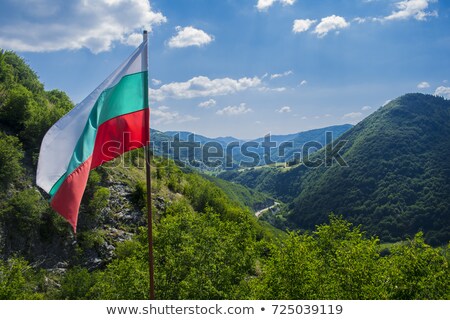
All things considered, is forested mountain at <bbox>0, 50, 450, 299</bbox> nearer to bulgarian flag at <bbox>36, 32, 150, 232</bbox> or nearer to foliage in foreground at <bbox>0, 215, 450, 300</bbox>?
foliage in foreground at <bbox>0, 215, 450, 300</bbox>

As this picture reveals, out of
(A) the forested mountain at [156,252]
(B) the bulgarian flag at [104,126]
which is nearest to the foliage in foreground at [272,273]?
(A) the forested mountain at [156,252]

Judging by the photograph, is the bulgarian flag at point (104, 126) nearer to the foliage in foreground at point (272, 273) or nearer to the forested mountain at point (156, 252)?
the foliage in foreground at point (272, 273)

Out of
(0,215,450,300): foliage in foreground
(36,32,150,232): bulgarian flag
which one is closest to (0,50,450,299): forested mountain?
(0,215,450,300): foliage in foreground

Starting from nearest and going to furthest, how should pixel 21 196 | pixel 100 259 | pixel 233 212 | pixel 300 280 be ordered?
pixel 300 280 < pixel 21 196 < pixel 100 259 < pixel 233 212

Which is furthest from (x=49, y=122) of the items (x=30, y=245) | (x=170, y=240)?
(x=170, y=240)

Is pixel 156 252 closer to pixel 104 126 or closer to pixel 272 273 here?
pixel 272 273
